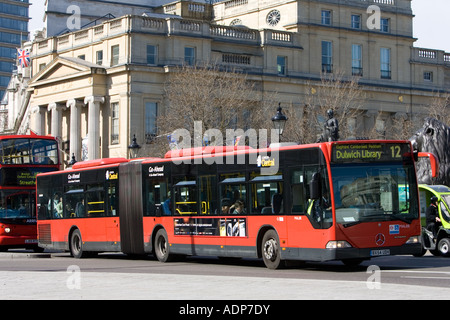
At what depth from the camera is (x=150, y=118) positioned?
2825 inches

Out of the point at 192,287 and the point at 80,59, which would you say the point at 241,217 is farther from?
the point at 80,59

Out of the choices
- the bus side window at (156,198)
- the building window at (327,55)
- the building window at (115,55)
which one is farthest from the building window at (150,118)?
the bus side window at (156,198)

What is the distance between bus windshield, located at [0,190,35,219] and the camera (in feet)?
119

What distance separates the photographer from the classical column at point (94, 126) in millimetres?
72625

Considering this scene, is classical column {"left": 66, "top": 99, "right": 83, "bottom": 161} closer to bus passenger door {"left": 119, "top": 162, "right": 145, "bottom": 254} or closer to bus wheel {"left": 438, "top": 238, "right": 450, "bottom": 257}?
bus passenger door {"left": 119, "top": 162, "right": 145, "bottom": 254}

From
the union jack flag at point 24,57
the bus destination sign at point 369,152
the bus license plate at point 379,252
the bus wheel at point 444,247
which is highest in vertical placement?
the union jack flag at point 24,57

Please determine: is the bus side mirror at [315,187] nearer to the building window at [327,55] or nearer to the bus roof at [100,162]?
the bus roof at [100,162]

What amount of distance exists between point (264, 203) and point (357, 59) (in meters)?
61.0

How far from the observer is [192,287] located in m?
17.5

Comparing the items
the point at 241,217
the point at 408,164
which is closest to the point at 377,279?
the point at 408,164

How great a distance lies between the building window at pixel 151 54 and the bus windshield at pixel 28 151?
3503cm

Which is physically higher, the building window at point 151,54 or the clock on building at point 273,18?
the clock on building at point 273,18
